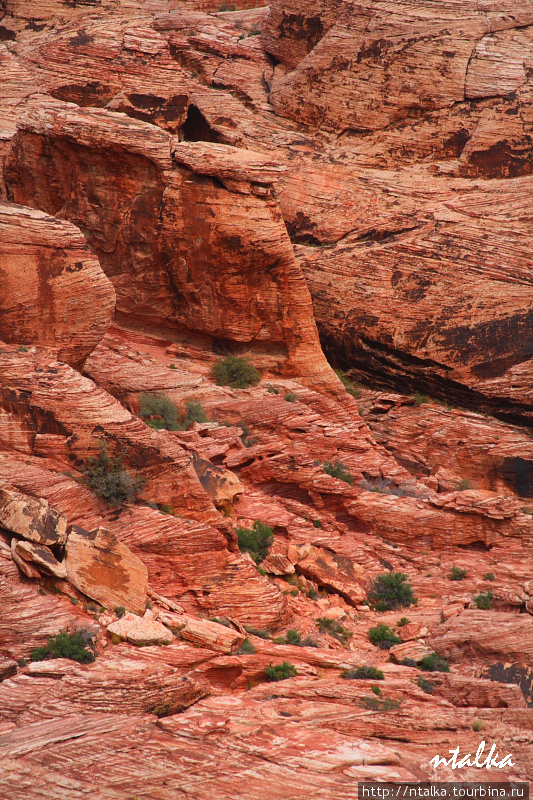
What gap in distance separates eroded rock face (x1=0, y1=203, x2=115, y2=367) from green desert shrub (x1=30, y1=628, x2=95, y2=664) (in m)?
10.2

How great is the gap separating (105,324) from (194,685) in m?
12.6

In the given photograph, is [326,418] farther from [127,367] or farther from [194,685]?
[194,685]

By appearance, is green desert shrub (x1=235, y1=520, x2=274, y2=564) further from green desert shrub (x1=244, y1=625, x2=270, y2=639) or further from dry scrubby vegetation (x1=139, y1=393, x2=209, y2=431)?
dry scrubby vegetation (x1=139, y1=393, x2=209, y2=431)

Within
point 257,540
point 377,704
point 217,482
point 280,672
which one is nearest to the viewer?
point 377,704

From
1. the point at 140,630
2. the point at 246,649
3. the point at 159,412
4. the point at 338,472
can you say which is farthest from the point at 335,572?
the point at 140,630

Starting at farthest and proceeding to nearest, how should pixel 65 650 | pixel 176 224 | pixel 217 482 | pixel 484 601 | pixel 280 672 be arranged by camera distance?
pixel 176 224 < pixel 217 482 < pixel 484 601 < pixel 280 672 < pixel 65 650

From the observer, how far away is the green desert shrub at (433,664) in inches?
854

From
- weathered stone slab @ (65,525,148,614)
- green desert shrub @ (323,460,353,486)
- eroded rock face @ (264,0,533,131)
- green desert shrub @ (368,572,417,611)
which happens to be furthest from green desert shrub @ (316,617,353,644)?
eroded rock face @ (264,0,533,131)

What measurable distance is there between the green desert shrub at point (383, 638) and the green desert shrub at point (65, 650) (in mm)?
9422

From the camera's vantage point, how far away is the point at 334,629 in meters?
23.0

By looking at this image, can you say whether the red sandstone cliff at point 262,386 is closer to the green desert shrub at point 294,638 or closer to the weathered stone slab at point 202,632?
the weathered stone slab at point 202,632

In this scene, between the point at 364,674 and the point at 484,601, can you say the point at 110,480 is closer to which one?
the point at 364,674

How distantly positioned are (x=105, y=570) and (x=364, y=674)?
7.13 m

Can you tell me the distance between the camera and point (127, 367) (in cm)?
2855
